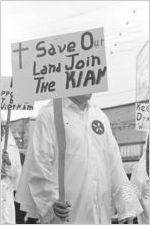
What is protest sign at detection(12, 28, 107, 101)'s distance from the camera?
3.08 metres

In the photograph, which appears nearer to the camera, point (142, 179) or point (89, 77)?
point (89, 77)

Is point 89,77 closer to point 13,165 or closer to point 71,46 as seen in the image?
point 71,46

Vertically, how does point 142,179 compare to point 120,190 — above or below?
above

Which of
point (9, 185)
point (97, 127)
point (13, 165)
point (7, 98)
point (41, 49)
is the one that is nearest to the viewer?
point (41, 49)

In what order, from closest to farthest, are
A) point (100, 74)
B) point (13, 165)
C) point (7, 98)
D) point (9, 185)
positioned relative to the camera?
point (100, 74) < point (7, 98) < point (9, 185) < point (13, 165)

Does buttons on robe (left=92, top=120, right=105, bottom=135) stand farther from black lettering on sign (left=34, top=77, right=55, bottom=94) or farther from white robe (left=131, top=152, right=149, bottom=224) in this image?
white robe (left=131, top=152, right=149, bottom=224)

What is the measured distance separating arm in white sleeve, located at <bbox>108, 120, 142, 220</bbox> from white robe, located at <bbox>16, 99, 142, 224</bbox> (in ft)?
0.05

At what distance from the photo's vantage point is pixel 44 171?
308cm

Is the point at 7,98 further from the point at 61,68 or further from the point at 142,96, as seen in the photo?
the point at 142,96

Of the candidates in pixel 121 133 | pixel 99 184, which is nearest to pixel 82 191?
pixel 99 184

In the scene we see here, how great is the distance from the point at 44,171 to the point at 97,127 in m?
0.50

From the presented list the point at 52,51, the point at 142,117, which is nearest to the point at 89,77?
the point at 52,51

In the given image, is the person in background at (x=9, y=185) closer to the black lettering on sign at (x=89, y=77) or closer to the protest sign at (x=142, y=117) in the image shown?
the protest sign at (x=142, y=117)

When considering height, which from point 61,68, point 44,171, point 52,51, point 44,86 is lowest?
point 44,171
